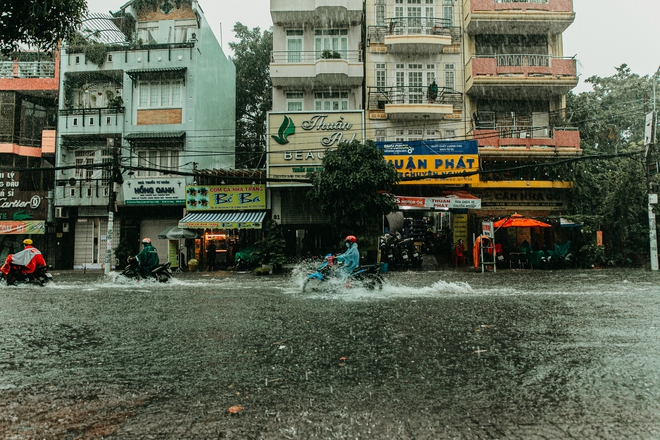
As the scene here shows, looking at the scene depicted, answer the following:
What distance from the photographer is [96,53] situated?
87.9 ft

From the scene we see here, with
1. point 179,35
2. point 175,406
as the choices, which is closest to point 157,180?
point 179,35

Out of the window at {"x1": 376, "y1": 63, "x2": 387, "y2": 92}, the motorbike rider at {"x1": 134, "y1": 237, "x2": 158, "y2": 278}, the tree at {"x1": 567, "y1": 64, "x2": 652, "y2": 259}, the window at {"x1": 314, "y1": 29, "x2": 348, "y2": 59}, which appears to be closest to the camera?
the motorbike rider at {"x1": 134, "y1": 237, "x2": 158, "y2": 278}

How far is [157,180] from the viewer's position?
1030 inches

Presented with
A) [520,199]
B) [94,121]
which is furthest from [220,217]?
[520,199]

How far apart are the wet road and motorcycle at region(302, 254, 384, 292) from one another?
285 centimetres

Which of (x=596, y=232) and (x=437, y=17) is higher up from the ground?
(x=437, y=17)

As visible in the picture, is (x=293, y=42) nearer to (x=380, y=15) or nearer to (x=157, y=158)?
(x=380, y=15)

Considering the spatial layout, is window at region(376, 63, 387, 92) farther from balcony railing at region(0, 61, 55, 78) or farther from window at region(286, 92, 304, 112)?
balcony railing at region(0, 61, 55, 78)

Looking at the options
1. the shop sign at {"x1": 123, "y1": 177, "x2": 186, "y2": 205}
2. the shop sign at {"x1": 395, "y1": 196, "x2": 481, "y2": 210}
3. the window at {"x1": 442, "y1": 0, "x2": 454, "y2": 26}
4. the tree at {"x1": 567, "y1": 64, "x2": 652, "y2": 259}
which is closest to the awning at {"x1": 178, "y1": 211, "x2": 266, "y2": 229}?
the shop sign at {"x1": 123, "y1": 177, "x2": 186, "y2": 205}

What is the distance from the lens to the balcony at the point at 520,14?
25.8 metres

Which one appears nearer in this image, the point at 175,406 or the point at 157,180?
the point at 175,406

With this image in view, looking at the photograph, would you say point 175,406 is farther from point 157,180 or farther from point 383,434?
point 157,180

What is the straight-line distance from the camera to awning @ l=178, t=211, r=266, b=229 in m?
24.2

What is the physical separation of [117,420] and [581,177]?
26.3 meters
